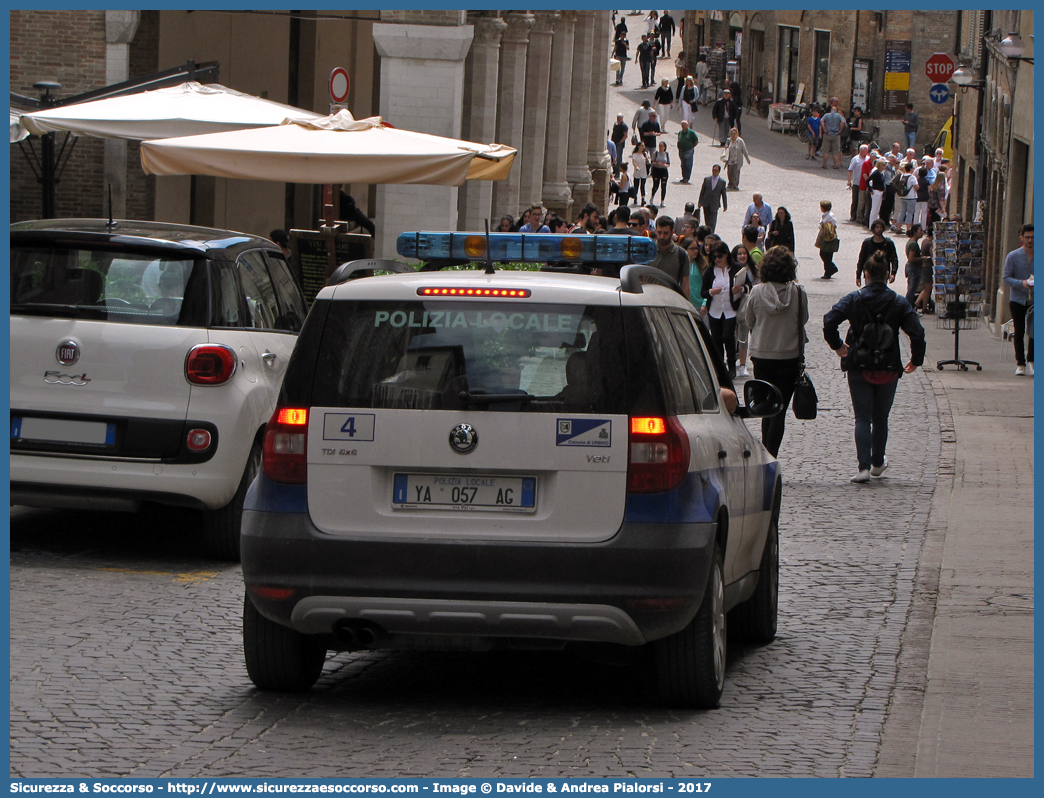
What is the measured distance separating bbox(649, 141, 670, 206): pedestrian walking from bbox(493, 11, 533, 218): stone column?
12040mm

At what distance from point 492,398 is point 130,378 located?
132 inches

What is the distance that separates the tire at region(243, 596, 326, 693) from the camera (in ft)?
20.7

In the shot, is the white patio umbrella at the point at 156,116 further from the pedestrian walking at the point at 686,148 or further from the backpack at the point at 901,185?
the pedestrian walking at the point at 686,148

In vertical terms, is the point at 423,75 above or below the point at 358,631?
above

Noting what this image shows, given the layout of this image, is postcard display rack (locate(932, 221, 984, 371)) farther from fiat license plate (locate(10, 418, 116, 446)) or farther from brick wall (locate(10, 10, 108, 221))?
fiat license plate (locate(10, 418, 116, 446))

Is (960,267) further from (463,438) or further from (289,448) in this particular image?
(289,448)

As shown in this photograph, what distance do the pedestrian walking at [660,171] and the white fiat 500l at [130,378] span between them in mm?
36789

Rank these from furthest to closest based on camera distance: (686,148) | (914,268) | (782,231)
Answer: (686,148) < (782,231) < (914,268)

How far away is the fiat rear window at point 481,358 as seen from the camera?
5938 mm

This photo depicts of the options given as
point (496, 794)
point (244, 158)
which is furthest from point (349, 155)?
point (496, 794)

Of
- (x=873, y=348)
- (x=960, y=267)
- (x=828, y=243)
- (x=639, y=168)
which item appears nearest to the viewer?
(x=873, y=348)

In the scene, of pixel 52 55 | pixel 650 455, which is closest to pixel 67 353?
pixel 650 455

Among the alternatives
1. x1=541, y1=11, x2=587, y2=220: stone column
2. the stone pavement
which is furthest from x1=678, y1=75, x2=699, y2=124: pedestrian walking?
the stone pavement

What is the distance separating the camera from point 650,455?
593 cm
